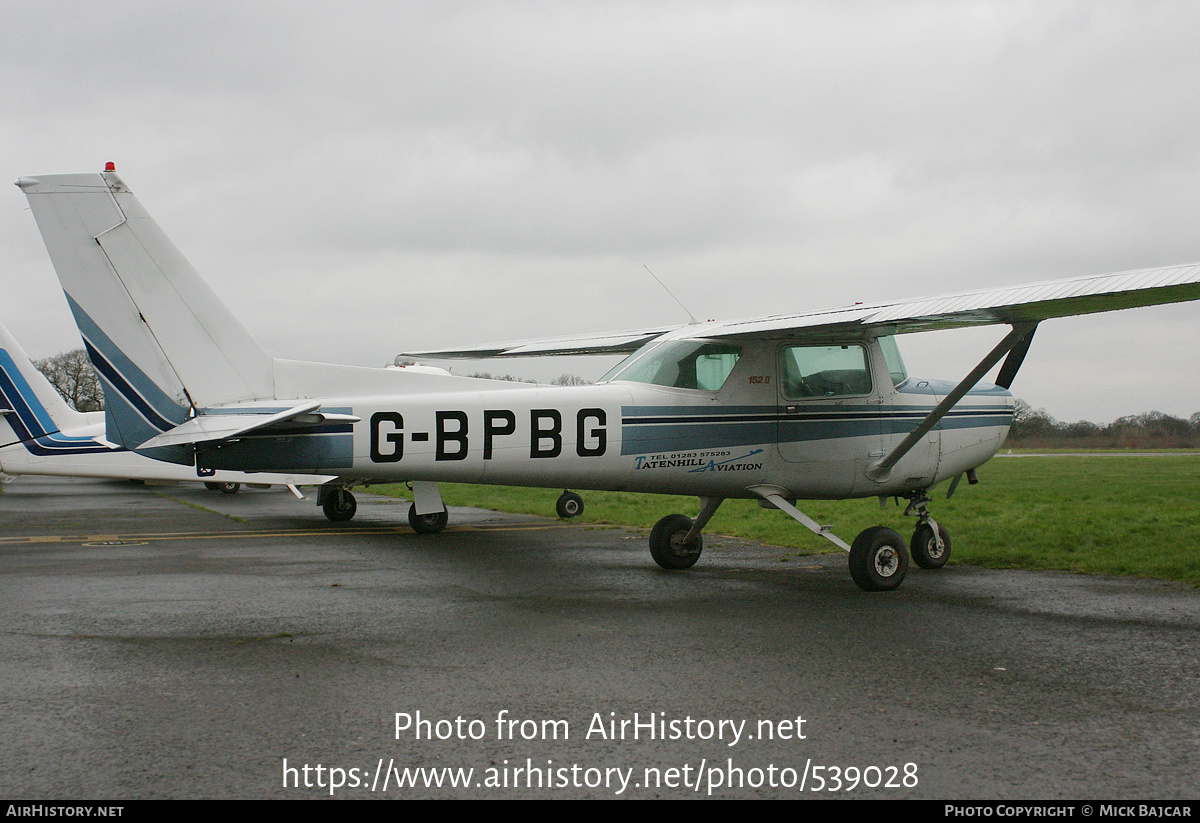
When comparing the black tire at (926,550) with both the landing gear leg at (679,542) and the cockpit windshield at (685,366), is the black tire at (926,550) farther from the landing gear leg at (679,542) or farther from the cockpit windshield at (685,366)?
the cockpit windshield at (685,366)

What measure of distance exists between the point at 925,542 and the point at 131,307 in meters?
8.29

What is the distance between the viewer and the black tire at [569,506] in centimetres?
1669

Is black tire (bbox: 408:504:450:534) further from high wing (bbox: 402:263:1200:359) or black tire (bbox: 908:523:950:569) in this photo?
black tire (bbox: 908:523:950:569)

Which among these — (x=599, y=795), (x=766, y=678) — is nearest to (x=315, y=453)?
(x=766, y=678)

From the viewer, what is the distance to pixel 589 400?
817cm

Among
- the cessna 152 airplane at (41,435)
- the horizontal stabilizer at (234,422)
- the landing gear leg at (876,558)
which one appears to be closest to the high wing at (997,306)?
the landing gear leg at (876,558)

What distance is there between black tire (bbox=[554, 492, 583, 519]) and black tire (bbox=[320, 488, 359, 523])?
378cm

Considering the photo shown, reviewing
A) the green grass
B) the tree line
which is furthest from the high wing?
the tree line

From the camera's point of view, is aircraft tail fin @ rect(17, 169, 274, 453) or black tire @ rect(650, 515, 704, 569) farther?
black tire @ rect(650, 515, 704, 569)

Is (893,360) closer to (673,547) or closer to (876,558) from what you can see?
(876,558)

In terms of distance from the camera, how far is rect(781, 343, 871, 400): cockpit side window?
9.07 metres

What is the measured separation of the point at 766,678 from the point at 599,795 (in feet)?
6.41

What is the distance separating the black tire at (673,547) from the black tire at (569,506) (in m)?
7.08

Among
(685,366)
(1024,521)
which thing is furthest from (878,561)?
(1024,521)
